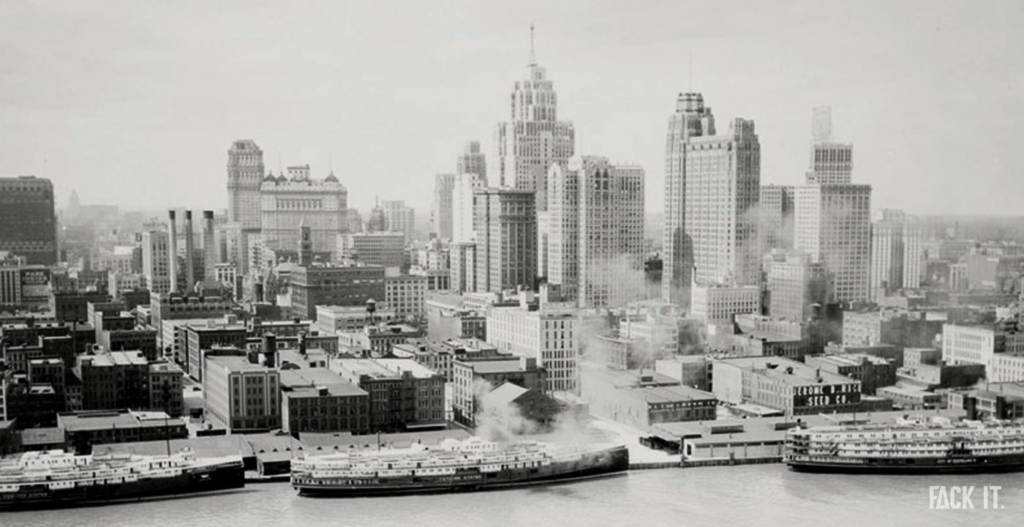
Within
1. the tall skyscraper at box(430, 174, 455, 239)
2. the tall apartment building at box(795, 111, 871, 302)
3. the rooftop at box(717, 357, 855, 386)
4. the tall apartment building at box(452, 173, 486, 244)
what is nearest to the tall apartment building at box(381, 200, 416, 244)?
the tall skyscraper at box(430, 174, 455, 239)

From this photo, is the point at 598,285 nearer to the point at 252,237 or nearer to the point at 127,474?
the point at 252,237

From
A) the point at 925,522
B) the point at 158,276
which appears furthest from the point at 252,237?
the point at 925,522

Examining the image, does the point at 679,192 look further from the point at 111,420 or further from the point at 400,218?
the point at 111,420

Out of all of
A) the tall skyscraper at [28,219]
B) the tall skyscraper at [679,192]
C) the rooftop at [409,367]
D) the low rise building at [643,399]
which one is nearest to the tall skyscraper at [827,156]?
the tall skyscraper at [679,192]

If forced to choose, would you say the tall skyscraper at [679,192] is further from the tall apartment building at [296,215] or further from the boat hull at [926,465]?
the boat hull at [926,465]

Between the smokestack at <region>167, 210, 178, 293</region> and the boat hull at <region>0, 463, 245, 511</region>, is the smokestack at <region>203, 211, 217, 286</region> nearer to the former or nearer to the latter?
the smokestack at <region>167, 210, 178, 293</region>

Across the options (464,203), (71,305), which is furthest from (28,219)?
(464,203)
